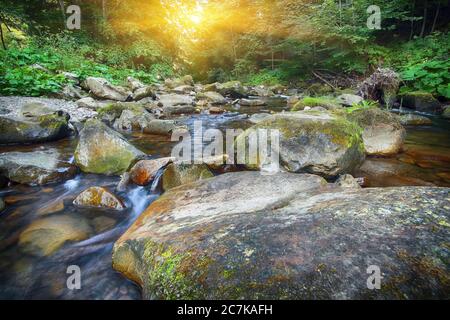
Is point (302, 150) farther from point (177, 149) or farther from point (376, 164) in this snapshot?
point (177, 149)

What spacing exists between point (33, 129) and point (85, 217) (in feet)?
11.7

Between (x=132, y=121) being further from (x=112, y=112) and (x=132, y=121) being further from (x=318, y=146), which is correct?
(x=318, y=146)

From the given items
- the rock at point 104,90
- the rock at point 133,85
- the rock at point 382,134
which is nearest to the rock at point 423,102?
the rock at point 382,134

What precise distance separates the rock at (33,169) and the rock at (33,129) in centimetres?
159

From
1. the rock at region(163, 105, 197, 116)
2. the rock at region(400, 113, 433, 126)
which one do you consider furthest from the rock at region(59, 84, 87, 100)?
the rock at region(400, 113, 433, 126)

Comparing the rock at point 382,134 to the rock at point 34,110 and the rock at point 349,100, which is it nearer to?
the rock at point 349,100

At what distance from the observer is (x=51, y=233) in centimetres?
278

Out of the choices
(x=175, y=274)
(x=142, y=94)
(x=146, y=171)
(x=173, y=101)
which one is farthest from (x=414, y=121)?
(x=142, y=94)

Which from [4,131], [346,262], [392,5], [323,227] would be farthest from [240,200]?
[392,5]

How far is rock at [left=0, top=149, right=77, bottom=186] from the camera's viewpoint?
148 inches

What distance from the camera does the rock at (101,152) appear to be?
4176mm

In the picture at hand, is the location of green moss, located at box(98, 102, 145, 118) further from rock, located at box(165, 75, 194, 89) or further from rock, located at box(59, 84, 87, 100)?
rock, located at box(165, 75, 194, 89)

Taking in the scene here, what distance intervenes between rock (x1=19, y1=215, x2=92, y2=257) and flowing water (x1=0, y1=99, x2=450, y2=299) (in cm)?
5
